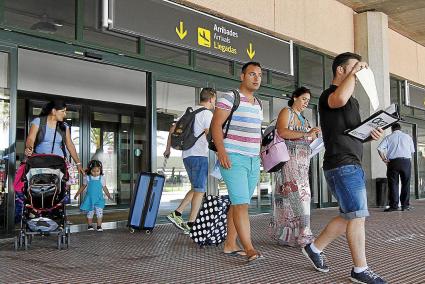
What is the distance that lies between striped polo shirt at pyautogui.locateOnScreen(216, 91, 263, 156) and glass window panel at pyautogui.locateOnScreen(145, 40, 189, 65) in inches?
119

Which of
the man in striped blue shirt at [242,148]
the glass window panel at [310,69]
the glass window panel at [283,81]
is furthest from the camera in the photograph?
the glass window panel at [310,69]

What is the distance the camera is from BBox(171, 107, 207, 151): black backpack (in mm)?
5527

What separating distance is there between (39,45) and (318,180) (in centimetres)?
641

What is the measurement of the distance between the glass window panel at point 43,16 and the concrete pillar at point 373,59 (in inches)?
270

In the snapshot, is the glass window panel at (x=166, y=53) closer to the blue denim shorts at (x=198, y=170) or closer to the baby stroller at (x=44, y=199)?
the blue denim shorts at (x=198, y=170)

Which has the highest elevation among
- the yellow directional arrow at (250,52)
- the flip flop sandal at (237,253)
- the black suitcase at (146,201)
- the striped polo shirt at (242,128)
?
the yellow directional arrow at (250,52)

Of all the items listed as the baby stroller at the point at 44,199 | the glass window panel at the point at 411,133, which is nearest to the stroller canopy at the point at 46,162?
the baby stroller at the point at 44,199

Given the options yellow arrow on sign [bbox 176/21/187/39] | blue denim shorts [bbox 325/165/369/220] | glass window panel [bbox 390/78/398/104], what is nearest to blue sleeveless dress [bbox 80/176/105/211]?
yellow arrow on sign [bbox 176/21/187/39]

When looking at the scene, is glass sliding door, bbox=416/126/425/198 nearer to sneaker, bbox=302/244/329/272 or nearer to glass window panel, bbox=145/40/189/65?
glass window panel, bbox=145/40/189/65

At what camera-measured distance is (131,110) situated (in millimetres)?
11438

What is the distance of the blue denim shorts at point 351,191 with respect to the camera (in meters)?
3.04

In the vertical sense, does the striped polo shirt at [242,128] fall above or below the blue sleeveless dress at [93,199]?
above

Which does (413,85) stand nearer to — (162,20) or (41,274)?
(162,20)

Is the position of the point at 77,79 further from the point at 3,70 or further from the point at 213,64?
the point at 3,70
